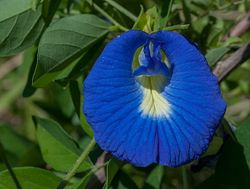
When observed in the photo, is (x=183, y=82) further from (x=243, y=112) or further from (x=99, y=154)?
(x=243, y=112)

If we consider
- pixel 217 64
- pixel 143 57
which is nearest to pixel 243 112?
pixel 217 64

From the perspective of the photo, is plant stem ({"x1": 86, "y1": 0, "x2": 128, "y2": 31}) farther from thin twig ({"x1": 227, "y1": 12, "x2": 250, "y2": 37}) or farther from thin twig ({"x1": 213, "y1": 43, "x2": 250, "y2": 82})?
thin twig ({"x1": 227, "y1": 12, "x2": 250, "y2": 37})

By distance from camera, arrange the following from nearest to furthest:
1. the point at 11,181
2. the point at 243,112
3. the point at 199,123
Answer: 1. the point at 199,123
2. the point at 11,181
3. the point at 243,112

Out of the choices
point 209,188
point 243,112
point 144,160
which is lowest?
point 243,112

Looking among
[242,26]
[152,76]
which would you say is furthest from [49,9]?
[242,26]

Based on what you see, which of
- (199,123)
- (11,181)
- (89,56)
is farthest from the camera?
(89,56)

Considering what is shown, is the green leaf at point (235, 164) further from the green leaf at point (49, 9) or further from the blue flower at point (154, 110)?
the green leaf at point (49, 9)

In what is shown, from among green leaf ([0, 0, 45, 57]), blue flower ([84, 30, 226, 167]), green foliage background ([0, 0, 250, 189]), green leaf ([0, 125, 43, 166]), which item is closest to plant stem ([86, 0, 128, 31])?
green foliage background ([0, 0, 250, 189])

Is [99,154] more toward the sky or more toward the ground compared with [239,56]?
more toward the ground
